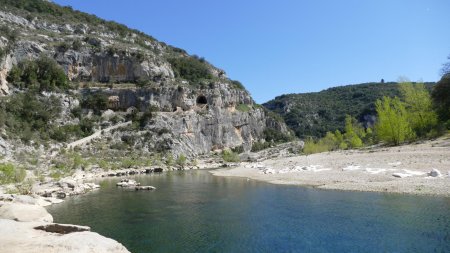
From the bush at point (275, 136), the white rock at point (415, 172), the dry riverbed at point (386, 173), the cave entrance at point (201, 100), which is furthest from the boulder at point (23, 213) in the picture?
the bush at point (275, 136)

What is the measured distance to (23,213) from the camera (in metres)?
22.0

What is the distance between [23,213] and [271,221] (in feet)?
53.0

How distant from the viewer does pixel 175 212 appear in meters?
29.5

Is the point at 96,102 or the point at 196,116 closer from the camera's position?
the point at 96,102

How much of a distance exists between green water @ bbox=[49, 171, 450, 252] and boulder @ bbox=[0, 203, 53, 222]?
3.19 metres

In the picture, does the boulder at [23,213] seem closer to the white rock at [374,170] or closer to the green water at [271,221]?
the green water at [271,221]

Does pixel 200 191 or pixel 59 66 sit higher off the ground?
pixel 59 66

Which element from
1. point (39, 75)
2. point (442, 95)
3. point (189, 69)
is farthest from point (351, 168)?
point (189, 69)

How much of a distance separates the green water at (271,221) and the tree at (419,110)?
40.8 meters

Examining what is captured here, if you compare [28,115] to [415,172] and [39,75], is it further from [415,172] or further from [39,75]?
[415,172]

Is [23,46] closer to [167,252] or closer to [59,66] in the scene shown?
[59,66]

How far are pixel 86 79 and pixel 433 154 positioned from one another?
9884 cm

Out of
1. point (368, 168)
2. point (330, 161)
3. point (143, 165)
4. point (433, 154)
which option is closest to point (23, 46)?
point (143, 165)

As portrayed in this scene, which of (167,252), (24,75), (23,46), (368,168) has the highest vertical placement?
(23,46)
